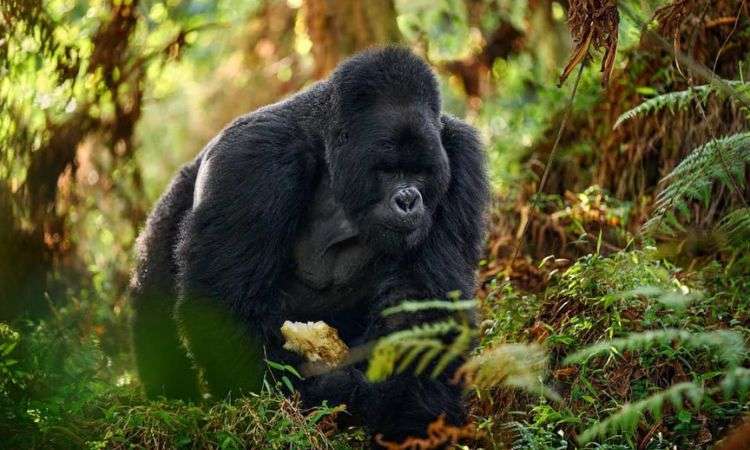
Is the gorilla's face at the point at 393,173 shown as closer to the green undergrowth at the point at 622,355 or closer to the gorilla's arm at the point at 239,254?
the gorilla's arm at the point at 239,254

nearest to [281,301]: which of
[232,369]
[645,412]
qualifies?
[232,369]

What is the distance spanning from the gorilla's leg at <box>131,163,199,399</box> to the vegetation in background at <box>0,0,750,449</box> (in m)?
0.20

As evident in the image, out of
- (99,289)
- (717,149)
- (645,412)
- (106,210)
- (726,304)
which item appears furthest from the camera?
(106,210)

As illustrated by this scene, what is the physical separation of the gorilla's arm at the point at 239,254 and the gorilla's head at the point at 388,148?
0.75 ft

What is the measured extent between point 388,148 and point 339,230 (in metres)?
0.49

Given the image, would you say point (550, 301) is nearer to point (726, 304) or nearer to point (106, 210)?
point (726, 304)

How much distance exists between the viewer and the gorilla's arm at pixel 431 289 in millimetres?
3818

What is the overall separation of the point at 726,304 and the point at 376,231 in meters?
1.48

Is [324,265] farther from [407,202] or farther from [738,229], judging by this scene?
[738,229]

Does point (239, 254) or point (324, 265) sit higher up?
point (239, 254)

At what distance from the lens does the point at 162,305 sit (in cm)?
494

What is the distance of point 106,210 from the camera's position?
6.79 metres

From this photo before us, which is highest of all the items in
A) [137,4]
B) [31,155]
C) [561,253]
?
[137,4]

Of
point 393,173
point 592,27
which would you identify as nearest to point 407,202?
point 393,173
